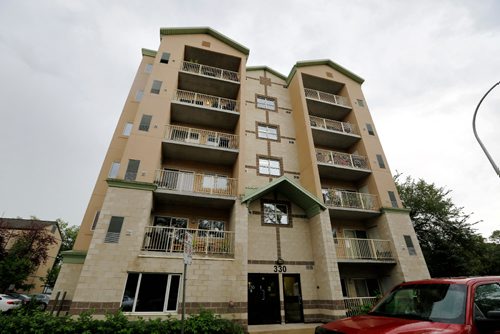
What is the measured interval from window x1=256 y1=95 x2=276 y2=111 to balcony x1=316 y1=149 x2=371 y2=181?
18.0 ft

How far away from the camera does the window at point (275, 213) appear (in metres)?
13.8

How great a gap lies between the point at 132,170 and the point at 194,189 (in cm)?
349

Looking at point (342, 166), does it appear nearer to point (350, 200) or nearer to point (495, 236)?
point (350, 200)

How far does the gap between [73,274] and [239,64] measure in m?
17.5

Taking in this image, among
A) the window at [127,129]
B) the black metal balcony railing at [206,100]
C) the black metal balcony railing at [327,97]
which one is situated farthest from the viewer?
the black metal balcony railing at [327,97]

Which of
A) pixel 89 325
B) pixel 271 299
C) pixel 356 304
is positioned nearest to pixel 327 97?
pixel 356 304

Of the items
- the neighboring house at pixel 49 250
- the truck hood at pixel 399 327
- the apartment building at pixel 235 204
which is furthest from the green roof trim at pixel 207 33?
the neighboring house at pixel 49 250

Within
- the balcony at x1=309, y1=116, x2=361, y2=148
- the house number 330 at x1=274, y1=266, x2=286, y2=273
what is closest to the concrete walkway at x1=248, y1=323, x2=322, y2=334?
the house number 330 at x1=274, y1=266, x2=286, y2=273

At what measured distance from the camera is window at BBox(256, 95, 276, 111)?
18.5 metres

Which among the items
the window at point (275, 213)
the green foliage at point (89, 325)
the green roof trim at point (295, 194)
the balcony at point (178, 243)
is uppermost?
the green roof trim at point (295, 194)

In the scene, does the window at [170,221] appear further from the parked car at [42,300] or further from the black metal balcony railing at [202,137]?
the parked car at [42,300]

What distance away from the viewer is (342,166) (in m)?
15.5

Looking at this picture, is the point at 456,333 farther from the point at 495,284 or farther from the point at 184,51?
the point at 184,51

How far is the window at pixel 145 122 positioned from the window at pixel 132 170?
7.36ft
